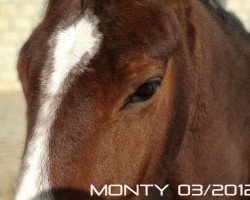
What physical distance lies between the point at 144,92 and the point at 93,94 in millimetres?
226

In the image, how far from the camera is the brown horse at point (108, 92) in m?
1.58

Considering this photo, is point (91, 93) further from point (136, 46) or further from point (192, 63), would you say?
point (192, 63)

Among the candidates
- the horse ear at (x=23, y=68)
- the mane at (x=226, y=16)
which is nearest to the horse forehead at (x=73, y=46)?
the horse ear at (x=23, y=68)

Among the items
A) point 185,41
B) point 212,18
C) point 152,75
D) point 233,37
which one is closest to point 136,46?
point 152,75

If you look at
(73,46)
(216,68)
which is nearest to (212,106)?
(216,68)

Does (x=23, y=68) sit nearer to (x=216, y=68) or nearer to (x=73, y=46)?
(x=73, y=46)

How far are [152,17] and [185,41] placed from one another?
1.08 ft

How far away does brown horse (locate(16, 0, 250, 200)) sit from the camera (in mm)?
1578

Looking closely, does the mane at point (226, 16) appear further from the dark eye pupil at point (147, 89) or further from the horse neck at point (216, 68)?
the dark eye pupil at point (147, 89)

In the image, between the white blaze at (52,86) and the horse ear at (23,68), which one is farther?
A: the horse ear at (23,68)

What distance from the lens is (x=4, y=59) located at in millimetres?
7668

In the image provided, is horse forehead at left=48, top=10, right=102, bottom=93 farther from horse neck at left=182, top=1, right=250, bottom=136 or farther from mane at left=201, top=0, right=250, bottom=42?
mane at left=201, top=0, right=250, bottom=42

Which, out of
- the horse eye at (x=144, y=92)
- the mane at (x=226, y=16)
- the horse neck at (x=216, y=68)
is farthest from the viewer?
the mane at (x=226, y=16)

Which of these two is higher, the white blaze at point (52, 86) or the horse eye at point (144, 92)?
the horse eye at point (144, 92)
